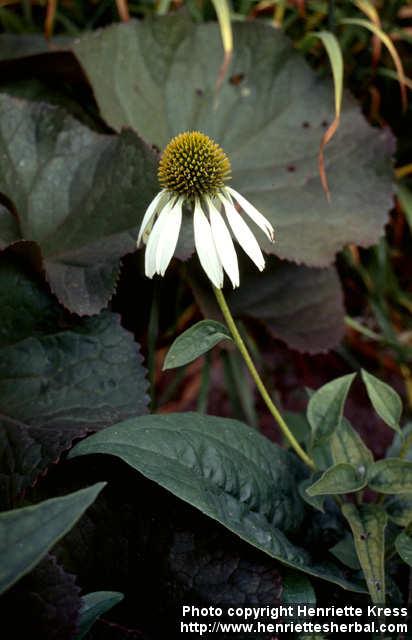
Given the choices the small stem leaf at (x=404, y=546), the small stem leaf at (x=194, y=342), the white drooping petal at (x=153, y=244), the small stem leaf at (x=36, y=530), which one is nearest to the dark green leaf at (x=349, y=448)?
the small stem leaf at (x=404, y=546)

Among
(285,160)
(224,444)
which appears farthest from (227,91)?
(224,444)

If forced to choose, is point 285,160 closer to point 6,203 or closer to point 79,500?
point 6,203

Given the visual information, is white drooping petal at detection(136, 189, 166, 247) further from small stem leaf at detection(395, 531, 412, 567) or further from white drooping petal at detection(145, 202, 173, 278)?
small stem leaf at detection(395, 531, 412, 567)

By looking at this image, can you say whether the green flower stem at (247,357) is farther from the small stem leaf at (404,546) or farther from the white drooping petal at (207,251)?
the small stem leaf at (404,546)

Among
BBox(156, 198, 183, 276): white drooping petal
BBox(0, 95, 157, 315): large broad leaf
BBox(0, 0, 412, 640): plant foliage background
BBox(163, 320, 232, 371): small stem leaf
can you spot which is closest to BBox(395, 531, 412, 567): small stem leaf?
BBox(0, 0, 412, 640): plant foliage background

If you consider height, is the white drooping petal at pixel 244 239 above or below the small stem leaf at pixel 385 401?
above

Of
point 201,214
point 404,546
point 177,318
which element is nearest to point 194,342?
point 201,214
